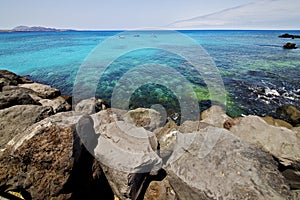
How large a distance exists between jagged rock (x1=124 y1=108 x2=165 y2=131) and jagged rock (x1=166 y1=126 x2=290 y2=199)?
2.02 meters

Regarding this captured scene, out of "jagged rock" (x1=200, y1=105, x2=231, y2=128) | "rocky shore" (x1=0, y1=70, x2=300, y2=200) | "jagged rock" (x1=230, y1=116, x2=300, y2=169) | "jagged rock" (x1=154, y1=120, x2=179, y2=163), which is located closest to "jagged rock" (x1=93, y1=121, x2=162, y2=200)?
"rocky shore" (x1=0, y1=70, x2=300, y2=200)

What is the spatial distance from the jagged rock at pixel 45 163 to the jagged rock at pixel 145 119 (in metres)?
2.75

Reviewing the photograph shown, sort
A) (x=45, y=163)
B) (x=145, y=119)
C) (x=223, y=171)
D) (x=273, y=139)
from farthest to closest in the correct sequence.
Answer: (x=145, y=119), (x=273, y=139), (x=223, y=171), (x=45, y=163)

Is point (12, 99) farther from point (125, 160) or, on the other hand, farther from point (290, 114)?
point (290, 114)

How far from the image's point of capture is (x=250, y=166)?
9.56 ft

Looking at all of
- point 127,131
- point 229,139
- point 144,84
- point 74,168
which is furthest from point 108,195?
point 144,84

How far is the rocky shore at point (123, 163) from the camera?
2.78m

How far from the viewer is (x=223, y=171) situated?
294 centimetres

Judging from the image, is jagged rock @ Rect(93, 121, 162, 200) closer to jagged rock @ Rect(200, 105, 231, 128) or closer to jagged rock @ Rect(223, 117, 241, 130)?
jagged rock @ Rect(223, 117, 241, 130)

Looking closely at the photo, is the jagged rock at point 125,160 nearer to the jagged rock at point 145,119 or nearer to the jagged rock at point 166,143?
the jagged rock at point 166,143

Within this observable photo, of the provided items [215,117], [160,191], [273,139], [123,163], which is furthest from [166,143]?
[215,117]

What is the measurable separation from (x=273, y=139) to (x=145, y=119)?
3.27 metres

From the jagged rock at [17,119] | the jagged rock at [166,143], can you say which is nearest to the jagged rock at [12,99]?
the jagged rock at [17,119]

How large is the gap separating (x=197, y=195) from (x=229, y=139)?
1.19 meters
